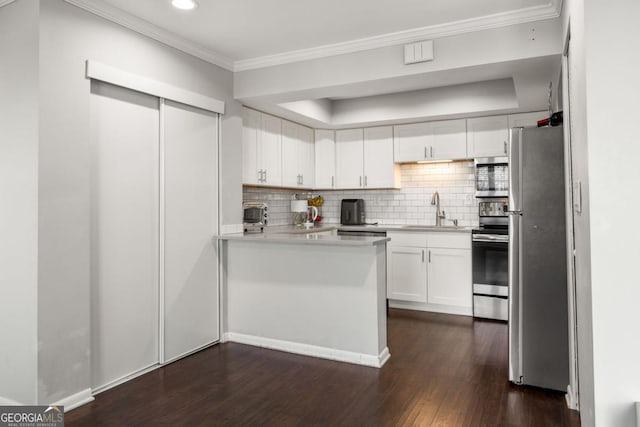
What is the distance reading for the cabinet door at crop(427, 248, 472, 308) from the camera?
457cm

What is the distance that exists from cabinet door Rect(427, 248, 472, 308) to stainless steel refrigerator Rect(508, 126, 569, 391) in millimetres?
1775

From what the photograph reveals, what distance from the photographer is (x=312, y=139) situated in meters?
5.57

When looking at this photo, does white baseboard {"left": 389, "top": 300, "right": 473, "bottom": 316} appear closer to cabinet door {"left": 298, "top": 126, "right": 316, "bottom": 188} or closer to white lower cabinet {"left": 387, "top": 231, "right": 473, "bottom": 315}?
white lower cabinet {"left": 387, "top": 231, "right": 473, "bottom": 315}

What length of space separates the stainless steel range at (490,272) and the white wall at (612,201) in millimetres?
2986

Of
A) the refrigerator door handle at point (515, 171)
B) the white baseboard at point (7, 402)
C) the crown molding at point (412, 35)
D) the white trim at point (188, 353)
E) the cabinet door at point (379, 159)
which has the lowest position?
the white trim at point (188, 353)

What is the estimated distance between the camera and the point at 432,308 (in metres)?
4.80

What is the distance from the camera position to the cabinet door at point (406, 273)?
479cm

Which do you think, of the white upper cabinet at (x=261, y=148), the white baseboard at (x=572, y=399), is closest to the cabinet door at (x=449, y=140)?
the white upper cabinet at (x=261, y=148)

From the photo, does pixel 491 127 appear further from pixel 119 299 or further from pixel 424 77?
pixel 119 299

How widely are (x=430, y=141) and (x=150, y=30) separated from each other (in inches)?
128

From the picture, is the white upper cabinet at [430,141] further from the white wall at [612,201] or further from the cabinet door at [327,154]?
the white wall at [612,201]

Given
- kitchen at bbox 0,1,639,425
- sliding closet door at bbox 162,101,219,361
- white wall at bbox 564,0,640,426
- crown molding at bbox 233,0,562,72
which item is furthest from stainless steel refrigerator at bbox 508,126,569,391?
sliding closet door at bbox 162,101,219,361

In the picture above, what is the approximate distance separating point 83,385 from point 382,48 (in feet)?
10.3

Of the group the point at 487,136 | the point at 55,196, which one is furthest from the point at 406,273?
the point at 55,196
